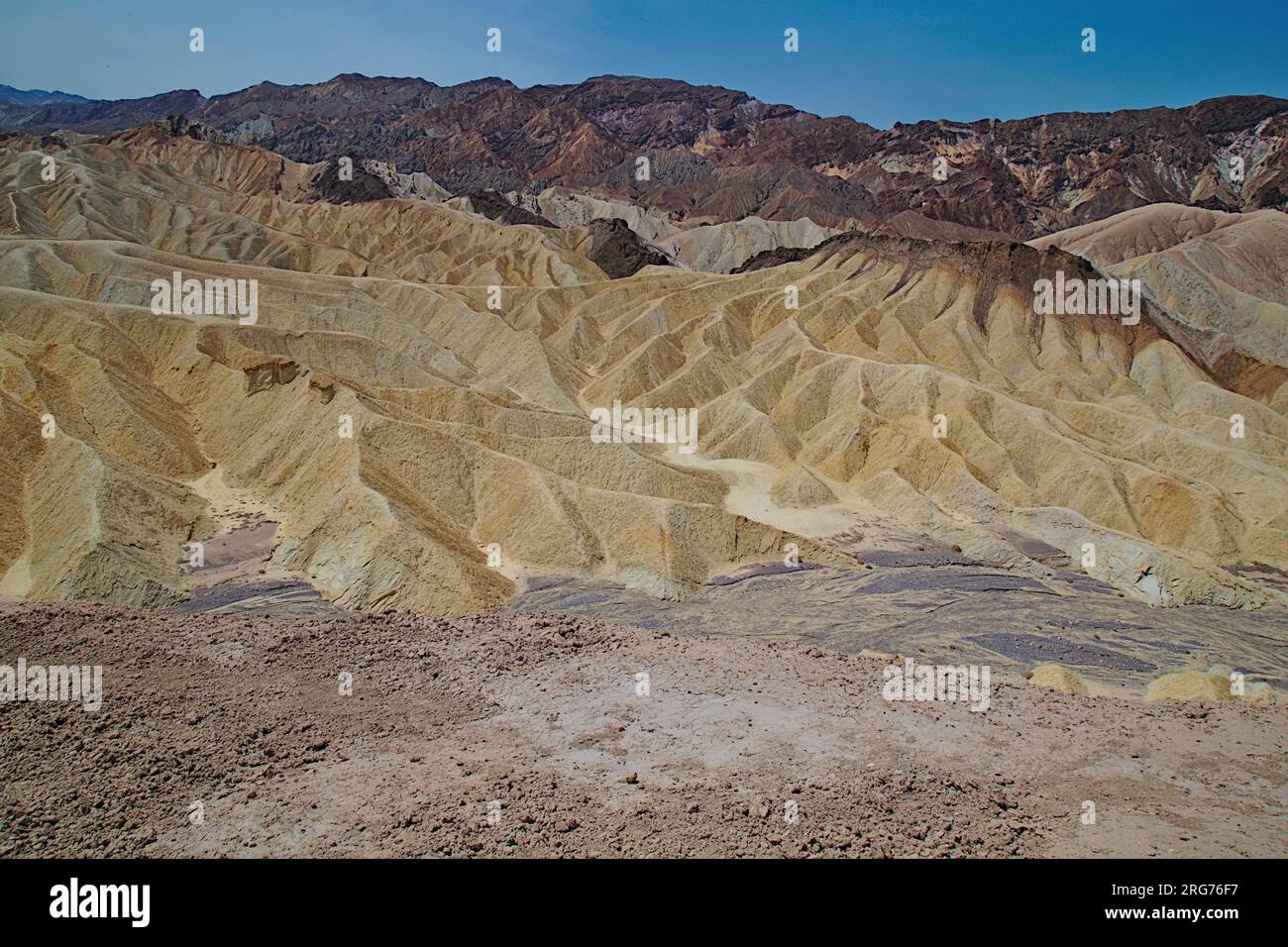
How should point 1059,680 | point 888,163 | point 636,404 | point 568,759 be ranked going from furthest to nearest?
point 888,163 → point 636,404 → point 1059,680 → point 568,759

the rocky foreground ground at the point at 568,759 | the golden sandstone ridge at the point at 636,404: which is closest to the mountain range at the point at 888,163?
the golden sandstone ridge at the point at 636,404

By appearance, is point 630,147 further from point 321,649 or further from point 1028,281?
point 321,649

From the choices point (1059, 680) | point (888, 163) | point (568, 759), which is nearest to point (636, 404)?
point (1059, 680)

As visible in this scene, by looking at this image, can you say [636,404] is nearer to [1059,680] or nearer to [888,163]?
[1059,680]

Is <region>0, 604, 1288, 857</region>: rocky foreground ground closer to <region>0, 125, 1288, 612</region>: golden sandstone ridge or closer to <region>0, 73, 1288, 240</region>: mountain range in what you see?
<region>0, 125, 1288, 612</region>: golden sandstone ridge

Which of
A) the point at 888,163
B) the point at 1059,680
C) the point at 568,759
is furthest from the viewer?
the point at 888,163
